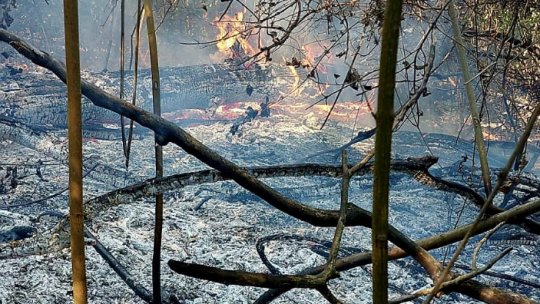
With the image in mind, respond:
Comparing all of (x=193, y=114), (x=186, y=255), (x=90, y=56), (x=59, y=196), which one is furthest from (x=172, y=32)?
(x=186, y=255)

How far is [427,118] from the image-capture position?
8477 mm

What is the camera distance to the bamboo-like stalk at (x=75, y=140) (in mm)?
660

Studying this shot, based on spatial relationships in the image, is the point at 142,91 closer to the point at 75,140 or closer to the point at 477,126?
the point at 477,126

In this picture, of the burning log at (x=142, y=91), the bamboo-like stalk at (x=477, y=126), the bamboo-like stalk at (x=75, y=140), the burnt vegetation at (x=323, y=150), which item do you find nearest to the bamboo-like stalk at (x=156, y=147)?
the burnt vegetation at (x=323, y=150)

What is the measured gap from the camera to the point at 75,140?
69 centimetres

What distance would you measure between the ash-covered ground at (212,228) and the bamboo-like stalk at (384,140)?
0.83 metres

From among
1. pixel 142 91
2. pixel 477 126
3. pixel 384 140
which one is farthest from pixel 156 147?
pixel 142 91

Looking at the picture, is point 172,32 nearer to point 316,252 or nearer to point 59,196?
point 59,196

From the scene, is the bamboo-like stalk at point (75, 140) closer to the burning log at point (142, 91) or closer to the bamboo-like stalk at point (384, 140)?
the bamboo-like stalk at point (384, 140)

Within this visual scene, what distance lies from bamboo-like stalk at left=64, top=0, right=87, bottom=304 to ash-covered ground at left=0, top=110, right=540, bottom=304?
0.93m

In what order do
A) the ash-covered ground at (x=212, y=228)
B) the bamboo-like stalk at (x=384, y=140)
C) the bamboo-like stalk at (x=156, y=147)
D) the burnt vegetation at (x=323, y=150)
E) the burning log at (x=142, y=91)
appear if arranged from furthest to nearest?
the burning log at (x=142, y=91), the ash-covered ground at (x=212, y=228), the bamboo-like stalk at (x=156, y=147), the burnt vegetation at (x=323, y=150), the bamboo-like stalk at (x=384, y=140)

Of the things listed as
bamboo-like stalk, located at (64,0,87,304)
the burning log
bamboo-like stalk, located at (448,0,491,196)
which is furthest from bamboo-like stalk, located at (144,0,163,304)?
the burning log

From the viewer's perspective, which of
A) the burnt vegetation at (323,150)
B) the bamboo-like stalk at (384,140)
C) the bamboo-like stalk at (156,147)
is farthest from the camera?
the bamboo-like stalk at (156,147)

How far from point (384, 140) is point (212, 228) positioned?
3.14 meters
